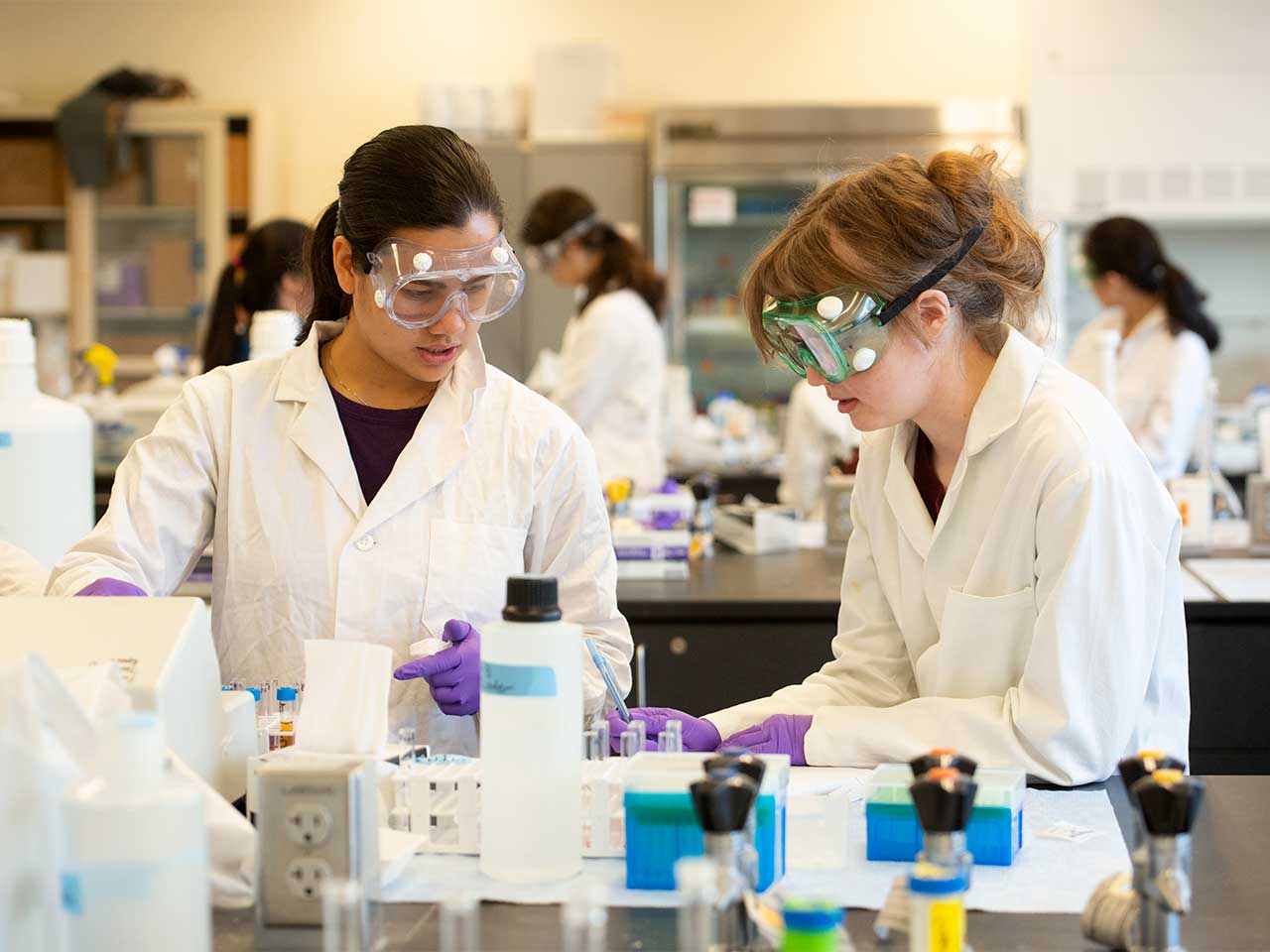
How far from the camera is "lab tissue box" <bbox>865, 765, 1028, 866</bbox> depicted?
4.24ft

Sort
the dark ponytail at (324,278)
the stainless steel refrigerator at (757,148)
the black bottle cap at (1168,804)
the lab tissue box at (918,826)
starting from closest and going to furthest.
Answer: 1. the black bottle cap at (1168,804)
2. the lab tissue box at (918,826)
3. the dark ponytail at (324,278)
4. the stainless steel refrigerator at (757,148)

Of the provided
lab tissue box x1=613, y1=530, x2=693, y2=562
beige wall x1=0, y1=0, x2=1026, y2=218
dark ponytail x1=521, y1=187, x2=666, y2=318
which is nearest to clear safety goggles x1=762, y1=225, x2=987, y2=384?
lab tissue box x1=613, y1=530, x2=693, y2=562

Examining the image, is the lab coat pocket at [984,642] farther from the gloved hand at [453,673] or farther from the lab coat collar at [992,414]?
the gloved hand at [453,673]

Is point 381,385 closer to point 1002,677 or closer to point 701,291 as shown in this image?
point 1002,677

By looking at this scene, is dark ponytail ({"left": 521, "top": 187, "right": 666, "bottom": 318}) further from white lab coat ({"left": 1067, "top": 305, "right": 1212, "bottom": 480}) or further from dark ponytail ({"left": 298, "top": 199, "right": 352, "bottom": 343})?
dark ponytail ({"left": 298, "top": 199, "right": 352, "bottom": 343})

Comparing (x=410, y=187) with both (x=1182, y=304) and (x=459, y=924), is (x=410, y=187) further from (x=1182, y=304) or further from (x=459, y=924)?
(x=1182, y=304)

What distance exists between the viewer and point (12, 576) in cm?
190

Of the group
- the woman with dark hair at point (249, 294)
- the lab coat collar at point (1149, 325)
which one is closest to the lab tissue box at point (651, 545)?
the woman with dark hair at point (249, 294)

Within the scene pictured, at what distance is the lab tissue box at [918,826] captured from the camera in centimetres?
129

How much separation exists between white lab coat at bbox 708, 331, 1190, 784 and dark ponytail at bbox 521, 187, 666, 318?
3116 mm

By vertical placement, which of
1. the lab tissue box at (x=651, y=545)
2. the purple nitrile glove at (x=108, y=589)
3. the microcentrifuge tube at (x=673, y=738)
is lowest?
the microcentrifuge tube at (x=673, y=738)

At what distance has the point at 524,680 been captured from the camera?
3.83 ft

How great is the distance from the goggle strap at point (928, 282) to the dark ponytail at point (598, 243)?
3.22 m

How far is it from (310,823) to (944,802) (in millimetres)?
478
